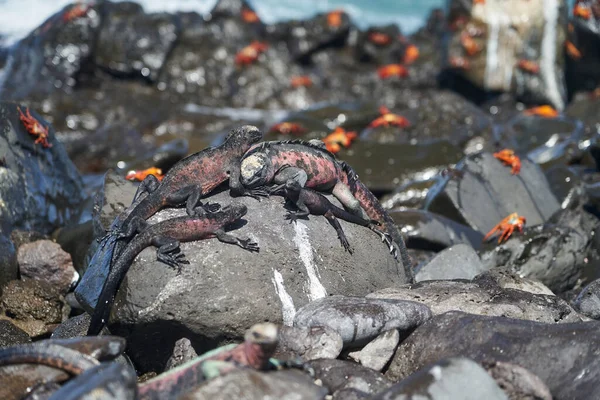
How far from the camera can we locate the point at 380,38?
888 inches

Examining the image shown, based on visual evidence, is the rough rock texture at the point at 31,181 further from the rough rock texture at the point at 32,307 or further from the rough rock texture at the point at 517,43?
the rough rock texture at the point at 517,43

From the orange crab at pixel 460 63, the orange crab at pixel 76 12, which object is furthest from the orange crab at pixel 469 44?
the orange crab at pixel 76 12

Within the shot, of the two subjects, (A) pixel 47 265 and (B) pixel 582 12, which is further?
(B) pixel 582 12

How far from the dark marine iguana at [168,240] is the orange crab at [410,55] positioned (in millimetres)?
15670

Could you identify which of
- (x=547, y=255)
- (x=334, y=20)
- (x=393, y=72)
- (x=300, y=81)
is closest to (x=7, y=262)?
(x=547, y=255)

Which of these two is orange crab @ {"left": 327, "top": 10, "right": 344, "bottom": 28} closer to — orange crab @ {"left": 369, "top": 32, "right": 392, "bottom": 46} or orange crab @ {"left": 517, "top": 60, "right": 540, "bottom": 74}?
orange crab @ {"left": 369, "top": 32, "right": 392, "bottom": 46}

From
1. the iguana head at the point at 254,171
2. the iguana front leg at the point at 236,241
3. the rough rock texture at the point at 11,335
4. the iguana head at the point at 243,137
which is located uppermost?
the iguana head at the point at 243,137

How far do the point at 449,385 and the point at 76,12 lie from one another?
54.1ft

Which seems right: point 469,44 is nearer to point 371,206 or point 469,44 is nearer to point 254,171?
point 371,206

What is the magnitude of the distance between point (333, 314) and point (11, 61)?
47.8 feet

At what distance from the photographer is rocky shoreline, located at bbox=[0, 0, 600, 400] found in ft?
18.1

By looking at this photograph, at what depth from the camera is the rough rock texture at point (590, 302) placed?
284 inches

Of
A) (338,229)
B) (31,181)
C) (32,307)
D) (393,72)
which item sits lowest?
(393,72)

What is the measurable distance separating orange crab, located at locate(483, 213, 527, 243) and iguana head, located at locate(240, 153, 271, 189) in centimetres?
352
